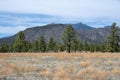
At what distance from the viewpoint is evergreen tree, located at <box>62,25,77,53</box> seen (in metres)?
74.6

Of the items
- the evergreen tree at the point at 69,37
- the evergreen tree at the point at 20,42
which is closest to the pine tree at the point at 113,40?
the evergreen tree at the point at 69,37

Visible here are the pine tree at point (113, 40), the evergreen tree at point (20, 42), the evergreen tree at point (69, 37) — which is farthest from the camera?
the evergreen tree at point (20, 42)

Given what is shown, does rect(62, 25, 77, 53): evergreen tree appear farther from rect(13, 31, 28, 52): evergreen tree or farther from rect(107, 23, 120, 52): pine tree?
rect(13, 31, 28, 52): evergreen tree

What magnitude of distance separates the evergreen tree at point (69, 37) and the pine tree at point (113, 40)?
885 cm

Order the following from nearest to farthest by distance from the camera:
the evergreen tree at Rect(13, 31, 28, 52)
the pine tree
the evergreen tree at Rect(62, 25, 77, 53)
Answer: the pine tree
the evergreen tree at Rect(62, 25, 77, 53)
the evergreen tree at Rect(13, 31, 28, 52)

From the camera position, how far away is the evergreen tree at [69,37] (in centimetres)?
7455

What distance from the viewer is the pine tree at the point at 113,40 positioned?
7062 centimetres

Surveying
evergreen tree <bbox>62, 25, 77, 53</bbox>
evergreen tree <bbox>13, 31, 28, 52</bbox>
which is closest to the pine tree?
evergreen tree <bbox>62, 25, 77, 53</bbox>

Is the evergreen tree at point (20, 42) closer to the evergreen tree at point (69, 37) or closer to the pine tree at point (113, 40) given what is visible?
the evergreen tree at point (69, 37)

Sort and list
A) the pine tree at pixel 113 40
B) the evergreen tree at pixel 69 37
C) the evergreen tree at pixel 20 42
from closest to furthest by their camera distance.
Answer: the pine tree at pixel 113 40 → the evergreen tree at pixel 69 37 → the evergreen tree at pixel 20 42

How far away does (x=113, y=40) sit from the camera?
7100 centimetres

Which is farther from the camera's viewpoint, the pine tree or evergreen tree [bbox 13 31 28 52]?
evergreen tree [bbox 13 31 28 52]

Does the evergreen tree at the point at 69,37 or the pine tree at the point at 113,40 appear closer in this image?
the pine tree at the point at 113,40

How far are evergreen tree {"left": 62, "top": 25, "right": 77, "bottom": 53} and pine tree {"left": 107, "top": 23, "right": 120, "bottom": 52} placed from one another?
885cm
